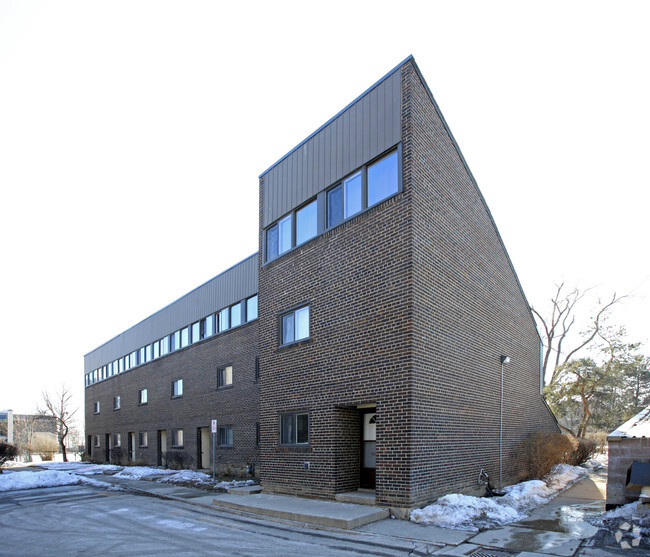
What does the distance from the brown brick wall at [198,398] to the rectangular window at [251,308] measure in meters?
0.39

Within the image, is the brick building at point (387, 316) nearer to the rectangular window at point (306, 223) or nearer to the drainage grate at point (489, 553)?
the rectangular window at point (306, 223)

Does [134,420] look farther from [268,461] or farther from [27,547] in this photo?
[27,547]

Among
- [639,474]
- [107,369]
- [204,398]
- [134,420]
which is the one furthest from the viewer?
[107,369]

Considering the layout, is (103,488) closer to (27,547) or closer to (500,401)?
(27,547)

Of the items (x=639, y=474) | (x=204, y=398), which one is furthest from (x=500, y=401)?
(x=204, y=398)

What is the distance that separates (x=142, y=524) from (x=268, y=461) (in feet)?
13.0

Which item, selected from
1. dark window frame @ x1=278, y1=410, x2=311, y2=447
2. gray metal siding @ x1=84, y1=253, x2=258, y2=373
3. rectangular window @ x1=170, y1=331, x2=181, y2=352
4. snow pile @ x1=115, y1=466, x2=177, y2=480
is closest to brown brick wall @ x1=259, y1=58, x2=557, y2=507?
dark window frame @ x1=278, y1=410, x2=311, y2=447

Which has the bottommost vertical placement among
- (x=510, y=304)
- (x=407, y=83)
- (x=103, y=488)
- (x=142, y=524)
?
(x=103, y=488)

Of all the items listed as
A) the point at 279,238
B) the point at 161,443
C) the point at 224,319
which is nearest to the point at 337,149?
the point at 279,238

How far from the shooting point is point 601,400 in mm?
37156

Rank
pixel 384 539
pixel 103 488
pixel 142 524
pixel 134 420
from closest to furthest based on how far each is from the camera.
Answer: pixel 384 539, pixel 142 524, pixel 103 488, pixel 134 420

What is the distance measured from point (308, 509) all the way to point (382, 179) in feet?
26.0

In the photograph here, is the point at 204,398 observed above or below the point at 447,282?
below

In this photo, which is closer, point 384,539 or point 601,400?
point 384,539
